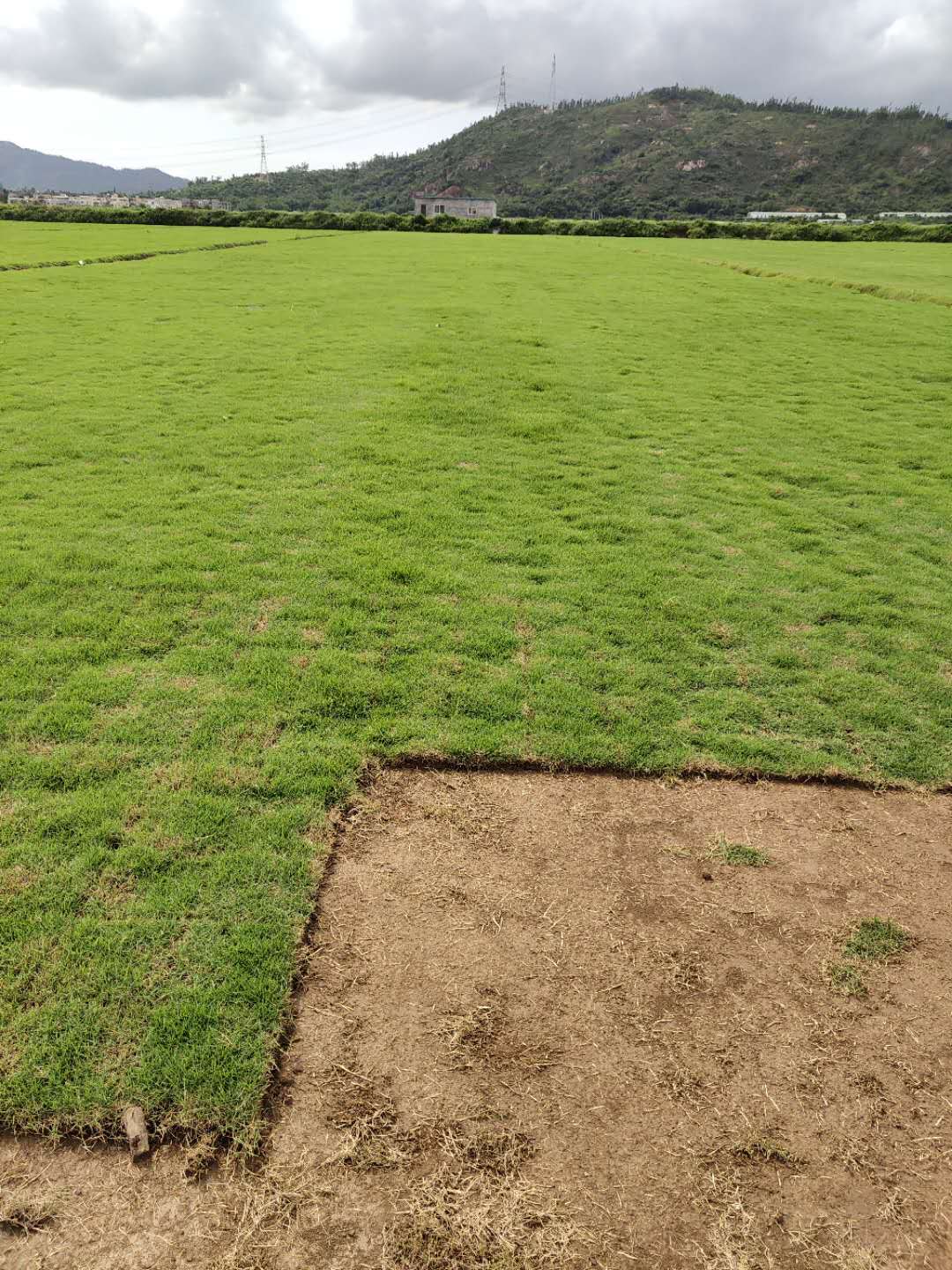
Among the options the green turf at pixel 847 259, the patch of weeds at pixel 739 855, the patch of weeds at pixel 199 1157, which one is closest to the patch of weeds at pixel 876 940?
the patch of weeds at pixel 739 855

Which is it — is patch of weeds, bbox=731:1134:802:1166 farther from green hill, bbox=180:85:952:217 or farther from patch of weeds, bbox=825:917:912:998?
green hill, bbox=180:85:952:217

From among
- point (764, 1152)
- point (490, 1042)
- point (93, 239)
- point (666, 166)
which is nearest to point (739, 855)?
point (764, 1152)

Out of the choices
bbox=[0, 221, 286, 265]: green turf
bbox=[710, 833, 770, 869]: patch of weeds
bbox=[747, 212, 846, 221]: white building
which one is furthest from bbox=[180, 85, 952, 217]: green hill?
bbox=[710, 833, 770, 869]: patch of weeds

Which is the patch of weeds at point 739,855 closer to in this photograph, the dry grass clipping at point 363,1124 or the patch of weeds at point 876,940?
the patch of weeds at point 876,940

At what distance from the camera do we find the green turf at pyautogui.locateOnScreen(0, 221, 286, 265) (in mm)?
37688

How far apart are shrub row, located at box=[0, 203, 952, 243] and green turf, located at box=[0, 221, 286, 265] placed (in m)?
2.98

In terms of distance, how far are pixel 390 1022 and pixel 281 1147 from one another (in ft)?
2.36

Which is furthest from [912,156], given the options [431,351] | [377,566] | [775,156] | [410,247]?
[377,566]

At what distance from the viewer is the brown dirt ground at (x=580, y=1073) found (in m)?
2.93

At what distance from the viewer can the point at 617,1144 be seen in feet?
10.6

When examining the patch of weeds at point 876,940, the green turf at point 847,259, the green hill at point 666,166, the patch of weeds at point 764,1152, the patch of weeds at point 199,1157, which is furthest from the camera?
the green hill at point 666,166

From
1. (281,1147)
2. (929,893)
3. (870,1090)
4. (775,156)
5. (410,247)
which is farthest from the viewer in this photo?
(775,156)

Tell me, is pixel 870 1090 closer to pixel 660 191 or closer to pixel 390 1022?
pixel 390 1022

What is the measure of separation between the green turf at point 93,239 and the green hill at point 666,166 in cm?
7220
